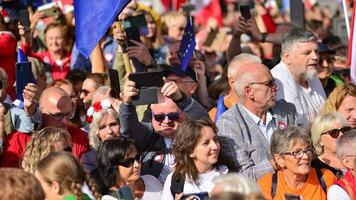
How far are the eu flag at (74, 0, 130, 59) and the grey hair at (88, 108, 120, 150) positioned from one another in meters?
0.51

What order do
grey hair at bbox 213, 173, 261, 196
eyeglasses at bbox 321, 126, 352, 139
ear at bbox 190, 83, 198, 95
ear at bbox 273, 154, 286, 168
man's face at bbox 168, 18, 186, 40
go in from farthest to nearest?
man's face at bbox 168, 18, 186, 40
ear at bbox 190, 83, 198, 95
eyeglasses at bbox 321, 126, 352, 139
ear at bbox 273, 154, 286, 168
grey hair at bbox 213, 173, 261, 196

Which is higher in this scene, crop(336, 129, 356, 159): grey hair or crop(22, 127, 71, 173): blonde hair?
crop(22, 127, 71, 173): blonde hair

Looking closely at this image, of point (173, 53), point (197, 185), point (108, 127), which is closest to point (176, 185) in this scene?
point (197, 185)

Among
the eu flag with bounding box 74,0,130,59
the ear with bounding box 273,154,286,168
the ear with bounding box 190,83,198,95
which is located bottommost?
the ear with bounding box 273,154,286,168

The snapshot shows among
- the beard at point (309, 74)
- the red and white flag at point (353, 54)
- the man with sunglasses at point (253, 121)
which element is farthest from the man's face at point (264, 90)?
the red and white flag at point (353, 54)

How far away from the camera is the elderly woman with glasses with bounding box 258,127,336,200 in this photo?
901cm

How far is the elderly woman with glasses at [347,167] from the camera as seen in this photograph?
28.8ft

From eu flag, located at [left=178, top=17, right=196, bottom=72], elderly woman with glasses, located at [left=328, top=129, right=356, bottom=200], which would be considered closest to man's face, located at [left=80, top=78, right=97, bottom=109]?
eu flag, located at [left=178, top=17, right=196, bottom=72]

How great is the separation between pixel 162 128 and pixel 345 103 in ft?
5.44

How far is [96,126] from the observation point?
9.97m

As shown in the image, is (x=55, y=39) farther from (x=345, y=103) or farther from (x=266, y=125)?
(x=266, y=125)

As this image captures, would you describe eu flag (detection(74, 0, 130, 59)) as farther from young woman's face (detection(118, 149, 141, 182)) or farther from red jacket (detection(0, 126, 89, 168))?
young woman's face (detection(118, 149, 141, 182))

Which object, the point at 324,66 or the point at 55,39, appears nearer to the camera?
the point at 324,66

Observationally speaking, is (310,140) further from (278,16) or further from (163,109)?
(278,16)
